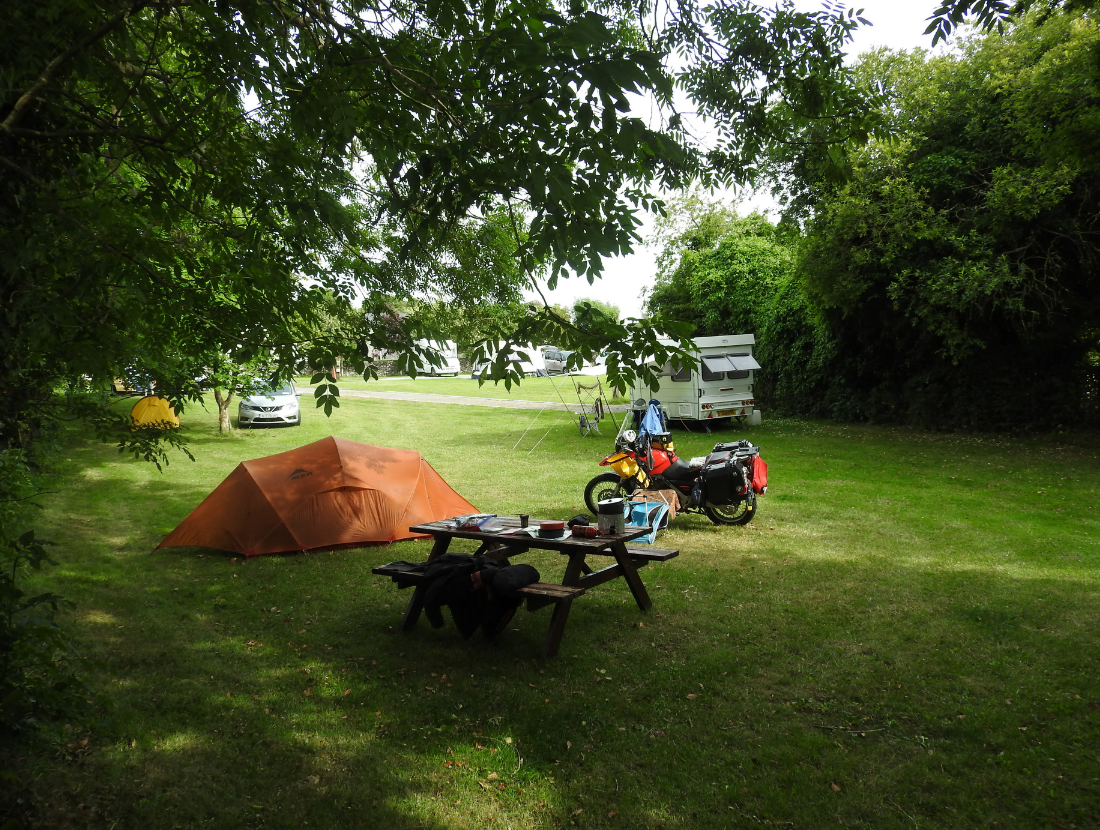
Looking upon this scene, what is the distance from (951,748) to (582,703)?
198cm

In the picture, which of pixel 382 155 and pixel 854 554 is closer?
pixel 382 155

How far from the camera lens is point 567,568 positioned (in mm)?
5719

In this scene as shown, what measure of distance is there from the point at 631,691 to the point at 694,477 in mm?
4713

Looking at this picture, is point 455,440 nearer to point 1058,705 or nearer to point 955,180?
point 955,180

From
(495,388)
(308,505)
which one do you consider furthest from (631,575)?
(495,388)

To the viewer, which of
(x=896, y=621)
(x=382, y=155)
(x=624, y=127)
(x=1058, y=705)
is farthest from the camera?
(x=896, y=621)

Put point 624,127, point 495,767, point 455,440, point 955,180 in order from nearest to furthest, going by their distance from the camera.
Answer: point 624,127 → point 495,767 → point 955,180 → point 455,440

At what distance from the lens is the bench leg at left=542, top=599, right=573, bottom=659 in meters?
5.13

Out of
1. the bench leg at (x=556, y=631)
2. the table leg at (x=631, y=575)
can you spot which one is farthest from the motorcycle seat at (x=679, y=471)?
the bench leg at (x=556, y=631)

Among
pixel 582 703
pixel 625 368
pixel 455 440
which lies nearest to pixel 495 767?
pixel 582 703

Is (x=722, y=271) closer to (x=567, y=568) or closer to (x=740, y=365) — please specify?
(x=740, y=365)

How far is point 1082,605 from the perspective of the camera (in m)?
6.03

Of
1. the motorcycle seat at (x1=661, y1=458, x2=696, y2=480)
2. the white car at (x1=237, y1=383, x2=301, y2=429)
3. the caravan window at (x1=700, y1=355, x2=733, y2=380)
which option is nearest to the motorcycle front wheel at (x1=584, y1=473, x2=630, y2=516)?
the motorcycle seat at (x1=661, y1=458, x2=696, y2=480)

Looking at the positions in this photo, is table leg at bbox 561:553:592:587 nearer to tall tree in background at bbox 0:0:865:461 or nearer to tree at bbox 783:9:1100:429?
tall tree in background at bbox 0:0:865:461
